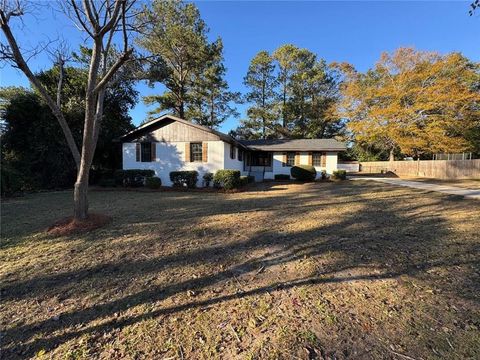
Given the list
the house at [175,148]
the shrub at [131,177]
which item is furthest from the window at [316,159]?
the shrub at [131,177]

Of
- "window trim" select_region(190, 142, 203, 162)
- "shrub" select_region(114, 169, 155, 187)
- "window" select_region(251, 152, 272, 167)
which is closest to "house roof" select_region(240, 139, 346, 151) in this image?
"window" select_region(251, 152, 272, 167)

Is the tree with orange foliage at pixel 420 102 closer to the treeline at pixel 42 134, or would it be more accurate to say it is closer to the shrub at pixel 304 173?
the shrub at pixel 304 173

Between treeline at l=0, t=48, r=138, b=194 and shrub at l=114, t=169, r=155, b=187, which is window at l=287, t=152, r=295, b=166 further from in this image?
treeline at l=0, t=48, r=138, b=194

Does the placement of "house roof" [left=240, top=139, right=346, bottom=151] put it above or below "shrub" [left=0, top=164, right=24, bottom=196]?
above

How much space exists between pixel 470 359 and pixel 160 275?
3.36m

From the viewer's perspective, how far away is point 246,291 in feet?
10.5

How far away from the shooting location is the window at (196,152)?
15.7 meters

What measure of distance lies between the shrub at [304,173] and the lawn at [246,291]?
12.3 metres

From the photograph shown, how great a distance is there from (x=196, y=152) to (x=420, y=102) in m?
20.1

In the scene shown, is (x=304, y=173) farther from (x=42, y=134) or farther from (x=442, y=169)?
(x=42, y=134)

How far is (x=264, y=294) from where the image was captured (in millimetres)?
3125

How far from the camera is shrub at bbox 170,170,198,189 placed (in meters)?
14.6

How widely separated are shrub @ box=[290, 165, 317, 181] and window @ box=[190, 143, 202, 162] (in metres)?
6.90

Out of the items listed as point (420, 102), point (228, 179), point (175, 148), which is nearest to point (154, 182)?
point (175, 148)
